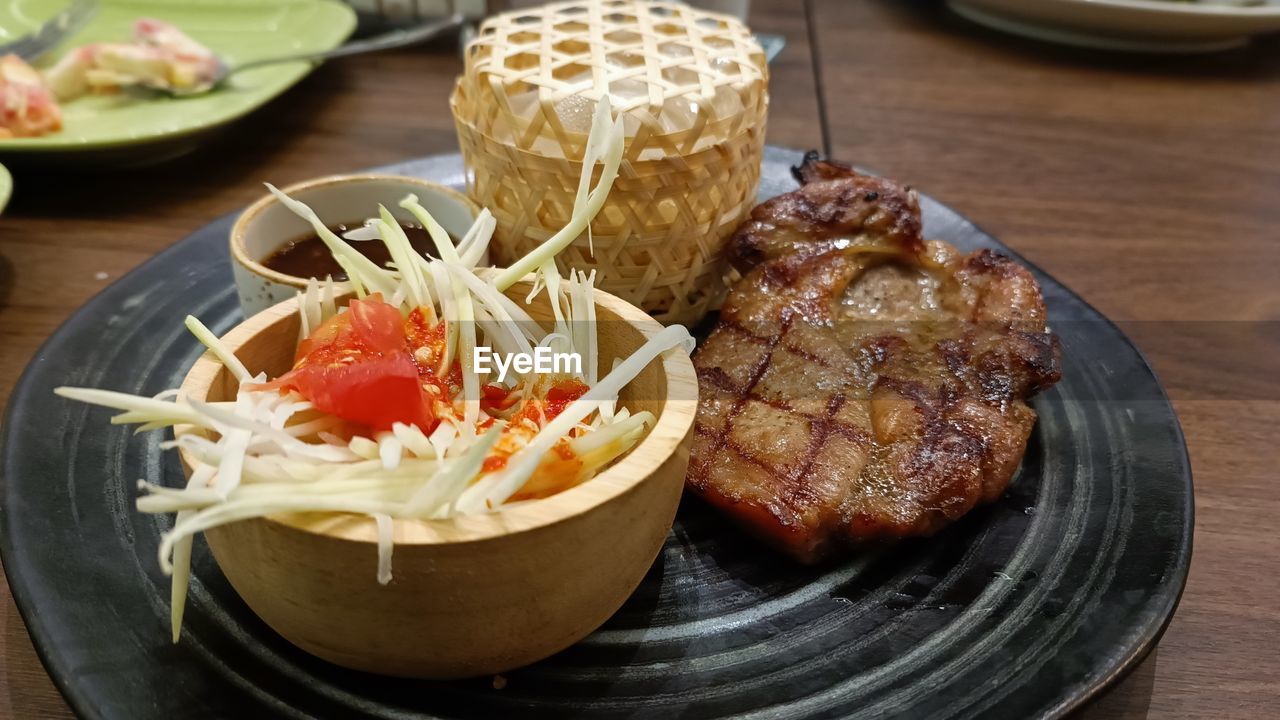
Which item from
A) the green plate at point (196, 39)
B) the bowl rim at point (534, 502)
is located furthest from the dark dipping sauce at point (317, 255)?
the green plate at point (196, 39)

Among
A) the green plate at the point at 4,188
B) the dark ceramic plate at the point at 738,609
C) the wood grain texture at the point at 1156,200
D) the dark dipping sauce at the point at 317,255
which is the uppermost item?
the green plate at the point at 4,188

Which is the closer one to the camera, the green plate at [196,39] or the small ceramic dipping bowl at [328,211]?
the small ceramic dipping bowl at [328,211]

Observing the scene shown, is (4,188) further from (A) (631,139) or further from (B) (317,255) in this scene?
(A) (631,139)

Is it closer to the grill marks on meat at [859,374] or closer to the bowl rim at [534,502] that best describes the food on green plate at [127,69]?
the bowl rim at [534,502]

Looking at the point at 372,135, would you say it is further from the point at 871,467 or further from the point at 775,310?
the point at 871,467

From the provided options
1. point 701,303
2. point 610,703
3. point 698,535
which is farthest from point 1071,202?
point 610,703

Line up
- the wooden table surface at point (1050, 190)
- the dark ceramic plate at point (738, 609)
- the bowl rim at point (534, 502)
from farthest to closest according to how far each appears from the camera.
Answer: the wooden table surface at point (1050, 190), the dark ceramic plate at point (738, 609), the bowl rim at point (534, 502)

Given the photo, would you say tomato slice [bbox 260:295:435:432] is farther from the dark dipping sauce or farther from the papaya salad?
the dark dipping sauce
